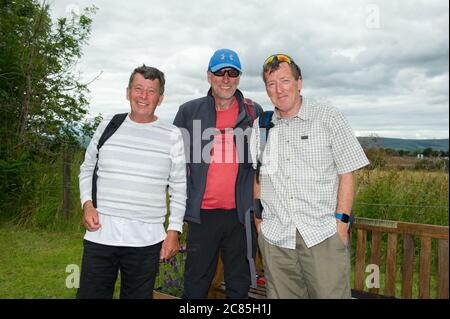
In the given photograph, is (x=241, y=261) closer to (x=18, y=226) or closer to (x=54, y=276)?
(x=54, y=276)

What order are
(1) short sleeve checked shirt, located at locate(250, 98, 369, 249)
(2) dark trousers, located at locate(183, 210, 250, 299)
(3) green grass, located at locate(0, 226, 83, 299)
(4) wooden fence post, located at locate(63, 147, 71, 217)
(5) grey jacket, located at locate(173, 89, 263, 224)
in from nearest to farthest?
(1) short sleeve checked shirt, located at locate(250, 98, 369, 249) < (5) grey jacket, located at locate(173, 89, 263, 224) < (2) dark trousers, located at locate(183, 210, 250, 299) < (3) green grass, located at locate(0, 226, 83, 299) < (4) wooden fence post, located at locate(63, 147, 71, 217)

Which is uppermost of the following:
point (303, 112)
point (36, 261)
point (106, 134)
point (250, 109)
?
point (250, 109)

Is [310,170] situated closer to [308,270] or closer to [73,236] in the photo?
[308,270]

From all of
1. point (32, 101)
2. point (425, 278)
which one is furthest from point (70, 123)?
point (425, 278)

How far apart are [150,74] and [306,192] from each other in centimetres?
129

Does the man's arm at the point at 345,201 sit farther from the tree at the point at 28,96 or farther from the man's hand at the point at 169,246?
the tree at the point at 28,96

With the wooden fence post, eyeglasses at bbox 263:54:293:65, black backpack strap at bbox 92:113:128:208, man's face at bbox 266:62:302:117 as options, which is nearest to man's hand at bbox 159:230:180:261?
black backpack strap at bbox 92:113:128:208

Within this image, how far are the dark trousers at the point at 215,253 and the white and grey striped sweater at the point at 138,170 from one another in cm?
50

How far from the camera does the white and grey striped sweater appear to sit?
2920mm

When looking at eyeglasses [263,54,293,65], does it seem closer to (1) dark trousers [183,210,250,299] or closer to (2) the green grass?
(1) dark trousers [183,210,250,299]

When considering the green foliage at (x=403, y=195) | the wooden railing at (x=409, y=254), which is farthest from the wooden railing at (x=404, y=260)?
the green foliage at (x=403, y=195)

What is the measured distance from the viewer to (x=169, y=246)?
3.02 meters

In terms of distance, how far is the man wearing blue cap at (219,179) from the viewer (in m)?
3.45

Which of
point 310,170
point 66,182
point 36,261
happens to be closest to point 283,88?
point 310,170
